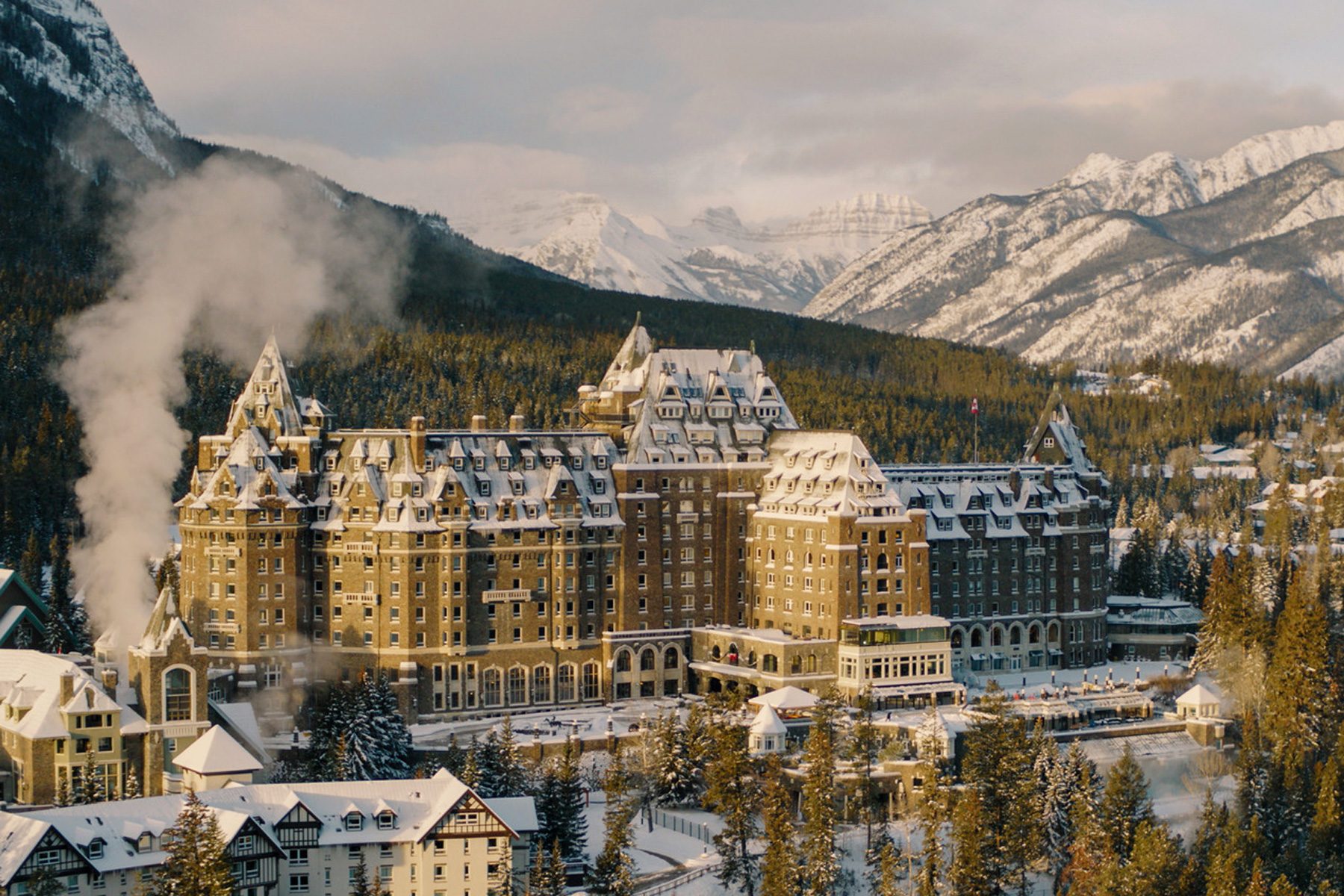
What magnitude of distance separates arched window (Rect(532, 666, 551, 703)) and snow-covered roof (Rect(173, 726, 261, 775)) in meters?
36.9

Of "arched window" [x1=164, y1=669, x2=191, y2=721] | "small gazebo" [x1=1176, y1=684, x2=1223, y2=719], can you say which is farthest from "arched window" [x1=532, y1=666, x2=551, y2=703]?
"small gazebo" [x1=1176, y1=684, x2=1223, y2=719]

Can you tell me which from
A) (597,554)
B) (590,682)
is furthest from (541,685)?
(597,554)

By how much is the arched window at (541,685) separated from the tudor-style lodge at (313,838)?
38.3 m

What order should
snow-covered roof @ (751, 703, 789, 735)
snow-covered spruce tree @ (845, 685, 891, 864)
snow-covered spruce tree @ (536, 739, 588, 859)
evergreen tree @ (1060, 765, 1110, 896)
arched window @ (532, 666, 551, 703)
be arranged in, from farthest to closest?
arched window @ (532, 666, 551, 703)
snow-covered roof @ (751, 703, 789, 735)
snow-covered spruce tree @ (845, 685, 891, 864)
evergreen tree @ (1060, 765, 1110, 896)
snow-covered spruce tree @ (536, 739, 588, 859)

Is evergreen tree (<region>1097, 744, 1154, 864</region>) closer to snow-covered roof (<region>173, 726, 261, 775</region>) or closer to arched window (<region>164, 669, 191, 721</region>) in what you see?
snow-covered roof (<region>173, 726, 261, 775</region>)

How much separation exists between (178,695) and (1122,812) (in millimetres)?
54640

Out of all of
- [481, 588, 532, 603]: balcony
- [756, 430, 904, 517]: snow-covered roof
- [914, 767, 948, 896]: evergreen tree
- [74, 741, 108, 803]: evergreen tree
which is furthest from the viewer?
[756, 430, 904, 517]: snow-covered roof

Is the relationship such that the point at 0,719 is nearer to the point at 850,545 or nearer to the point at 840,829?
the point at 840,829

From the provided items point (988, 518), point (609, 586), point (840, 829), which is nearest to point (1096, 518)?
point (988, 518)

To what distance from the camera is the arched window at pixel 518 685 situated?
14362 cm

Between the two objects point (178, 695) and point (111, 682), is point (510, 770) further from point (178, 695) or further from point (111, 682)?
point (111, 682)

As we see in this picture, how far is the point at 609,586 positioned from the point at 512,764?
33.7 meters

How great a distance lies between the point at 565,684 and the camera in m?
146

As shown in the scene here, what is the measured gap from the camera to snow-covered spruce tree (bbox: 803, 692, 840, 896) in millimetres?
105438
